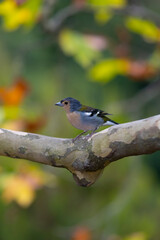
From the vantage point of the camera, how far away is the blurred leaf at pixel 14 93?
6.82 feet

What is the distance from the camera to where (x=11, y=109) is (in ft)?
6.61

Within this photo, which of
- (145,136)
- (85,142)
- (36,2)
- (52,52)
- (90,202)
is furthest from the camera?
(90,202)

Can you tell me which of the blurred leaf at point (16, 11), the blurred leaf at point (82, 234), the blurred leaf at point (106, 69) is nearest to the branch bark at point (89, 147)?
the blurred leaf at point (16, 11)

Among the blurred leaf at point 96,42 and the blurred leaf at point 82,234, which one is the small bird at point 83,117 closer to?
the blurred leaf at point 96,42

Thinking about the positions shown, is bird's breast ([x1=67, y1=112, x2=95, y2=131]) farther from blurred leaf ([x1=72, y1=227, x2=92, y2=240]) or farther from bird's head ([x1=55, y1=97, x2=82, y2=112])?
blurred leaf ([x1=72, y1=227, x2=92, y2=240])

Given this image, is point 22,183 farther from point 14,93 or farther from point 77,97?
point 77,97

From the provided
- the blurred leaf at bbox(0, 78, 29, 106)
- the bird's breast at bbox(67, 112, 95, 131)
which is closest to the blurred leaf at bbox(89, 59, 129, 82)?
the blurred leaf at bbox(0, 78, 29, 106)

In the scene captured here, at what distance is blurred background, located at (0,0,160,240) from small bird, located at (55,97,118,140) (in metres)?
0.40

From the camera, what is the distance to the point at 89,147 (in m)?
1.24

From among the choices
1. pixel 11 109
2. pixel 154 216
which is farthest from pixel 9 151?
pixel 154 216

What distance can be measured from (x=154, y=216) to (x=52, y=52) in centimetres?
163

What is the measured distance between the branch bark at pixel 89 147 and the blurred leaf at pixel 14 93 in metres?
0.72

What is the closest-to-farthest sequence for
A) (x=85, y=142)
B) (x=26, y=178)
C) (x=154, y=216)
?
(x=85, y=142), (x=26, y=178), (x=154, y=216)

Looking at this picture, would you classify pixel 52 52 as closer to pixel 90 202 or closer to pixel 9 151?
pixel 90 202
